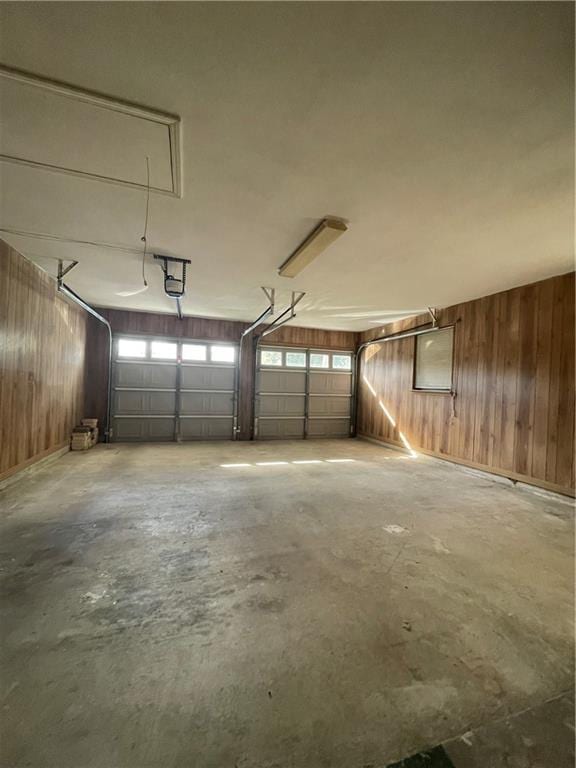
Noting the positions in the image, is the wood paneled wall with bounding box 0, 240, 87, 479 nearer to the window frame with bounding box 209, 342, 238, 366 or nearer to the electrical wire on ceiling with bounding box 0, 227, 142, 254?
the electrical wire on ceiling with bounding box 0, 227, 142, 254

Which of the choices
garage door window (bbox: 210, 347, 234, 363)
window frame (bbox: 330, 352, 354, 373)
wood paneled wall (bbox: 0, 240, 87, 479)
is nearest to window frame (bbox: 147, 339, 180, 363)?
garage door window (bbox: 210, 347, 234, 363)

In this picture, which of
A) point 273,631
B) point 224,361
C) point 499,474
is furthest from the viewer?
point 224,361

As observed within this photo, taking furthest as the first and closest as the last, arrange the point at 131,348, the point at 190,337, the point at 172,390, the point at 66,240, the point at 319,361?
1. the point at 319,361
2. the point at 190,337
3. the point at 172,390
4. the point at 131,348
5. the point at 66,240

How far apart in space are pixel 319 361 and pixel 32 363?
5.43 metres

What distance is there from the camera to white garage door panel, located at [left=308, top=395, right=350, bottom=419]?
24.6ft

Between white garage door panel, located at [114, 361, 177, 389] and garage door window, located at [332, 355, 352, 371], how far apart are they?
374 cm

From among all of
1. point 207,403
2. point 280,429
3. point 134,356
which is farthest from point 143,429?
point 280,429

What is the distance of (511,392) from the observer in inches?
159

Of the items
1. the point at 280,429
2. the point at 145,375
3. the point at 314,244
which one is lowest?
the point at 280,429

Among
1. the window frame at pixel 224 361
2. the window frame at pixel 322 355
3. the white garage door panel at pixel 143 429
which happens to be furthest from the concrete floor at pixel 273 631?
the window frame at pixel 322 355

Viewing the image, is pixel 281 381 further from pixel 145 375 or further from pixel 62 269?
pixel 62 269

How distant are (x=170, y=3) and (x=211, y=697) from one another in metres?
2.51

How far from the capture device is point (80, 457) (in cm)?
489

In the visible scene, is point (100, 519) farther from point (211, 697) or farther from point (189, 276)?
point (189, 276)
